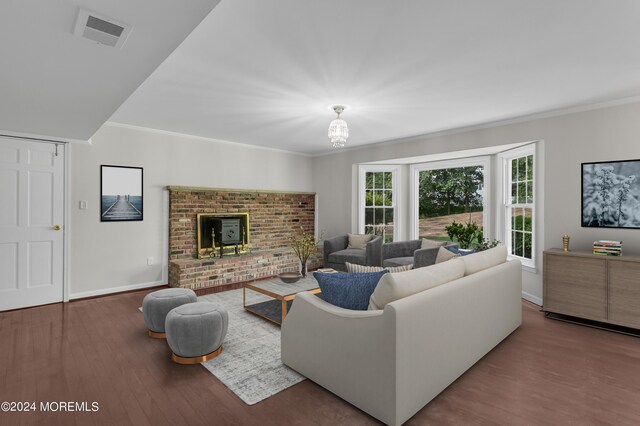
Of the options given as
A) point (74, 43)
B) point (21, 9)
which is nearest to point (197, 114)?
point (74, 43)

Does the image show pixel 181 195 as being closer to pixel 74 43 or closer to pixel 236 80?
pixel 236 80

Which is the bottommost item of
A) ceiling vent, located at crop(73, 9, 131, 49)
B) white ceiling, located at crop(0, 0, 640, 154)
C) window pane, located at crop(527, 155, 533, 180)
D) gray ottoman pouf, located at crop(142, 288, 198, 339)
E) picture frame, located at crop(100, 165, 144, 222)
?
gray ottoman pouf, located at crop(142, 288, 198, 339)

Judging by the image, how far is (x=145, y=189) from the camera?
201 inches

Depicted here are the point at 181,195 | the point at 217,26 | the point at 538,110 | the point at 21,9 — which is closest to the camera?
the point at 21,9

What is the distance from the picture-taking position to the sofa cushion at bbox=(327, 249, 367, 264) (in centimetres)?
581

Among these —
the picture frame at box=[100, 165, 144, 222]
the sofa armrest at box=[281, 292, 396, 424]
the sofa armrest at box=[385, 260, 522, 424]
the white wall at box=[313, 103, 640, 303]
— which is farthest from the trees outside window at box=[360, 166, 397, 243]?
the sofa armrest at box=[281, 292, 396, 424]

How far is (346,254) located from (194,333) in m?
3.57

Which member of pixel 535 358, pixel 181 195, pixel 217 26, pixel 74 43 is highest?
pixel 217 26

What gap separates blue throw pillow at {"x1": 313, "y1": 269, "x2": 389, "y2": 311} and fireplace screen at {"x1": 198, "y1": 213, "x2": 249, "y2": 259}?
3670 mm

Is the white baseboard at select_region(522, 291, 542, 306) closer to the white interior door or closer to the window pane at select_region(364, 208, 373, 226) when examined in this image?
the window pane at select_region(364, 208, 373, 226)

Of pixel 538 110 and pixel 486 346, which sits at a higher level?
pixel 538 110

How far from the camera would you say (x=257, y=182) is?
21.4ft

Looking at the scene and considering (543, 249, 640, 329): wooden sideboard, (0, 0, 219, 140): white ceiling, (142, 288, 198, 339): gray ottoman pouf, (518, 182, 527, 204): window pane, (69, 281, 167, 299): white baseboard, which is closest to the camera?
(0, 0, 219, 140): white ceiling

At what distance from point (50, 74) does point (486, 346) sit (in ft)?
13.1
